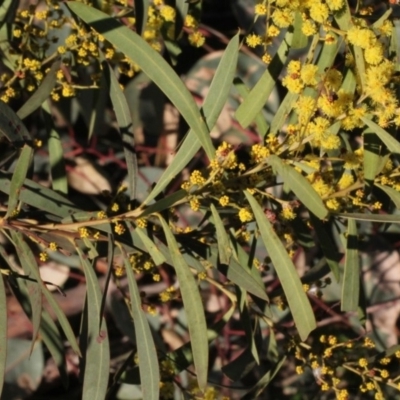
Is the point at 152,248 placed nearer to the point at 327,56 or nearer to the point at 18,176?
the point at 18,176

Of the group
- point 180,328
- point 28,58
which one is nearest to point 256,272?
point 28,58

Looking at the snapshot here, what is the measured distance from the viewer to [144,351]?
108 centimetres

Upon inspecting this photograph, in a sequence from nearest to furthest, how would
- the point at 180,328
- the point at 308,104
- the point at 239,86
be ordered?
the point at 308,104, the point at 239,86, the point at 180,328

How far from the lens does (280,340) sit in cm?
201

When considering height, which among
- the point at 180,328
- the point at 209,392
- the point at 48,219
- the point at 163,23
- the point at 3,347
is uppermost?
the point at 163,23

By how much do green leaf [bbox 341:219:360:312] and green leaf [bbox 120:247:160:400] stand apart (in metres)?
0.30

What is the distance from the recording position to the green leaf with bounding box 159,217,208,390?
3.22ft

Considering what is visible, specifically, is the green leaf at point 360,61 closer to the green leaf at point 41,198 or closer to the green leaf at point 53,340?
the green leaf at point 41,198

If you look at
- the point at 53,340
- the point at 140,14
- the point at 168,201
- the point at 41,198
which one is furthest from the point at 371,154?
the point at 53,340

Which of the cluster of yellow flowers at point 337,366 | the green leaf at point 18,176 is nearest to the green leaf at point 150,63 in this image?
the green leaf at point 18,176

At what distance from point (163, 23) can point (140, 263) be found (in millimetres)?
417

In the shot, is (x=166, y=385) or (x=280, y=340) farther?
(x=280, y=340)

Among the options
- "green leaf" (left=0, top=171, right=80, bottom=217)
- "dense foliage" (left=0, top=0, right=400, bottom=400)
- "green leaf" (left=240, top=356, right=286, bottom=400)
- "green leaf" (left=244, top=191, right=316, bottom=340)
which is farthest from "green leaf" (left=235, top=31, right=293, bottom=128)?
"green leaf" (left=240, top=356, right=286, bottom=400)

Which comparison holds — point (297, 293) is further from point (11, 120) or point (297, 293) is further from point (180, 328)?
point (180, 328)
